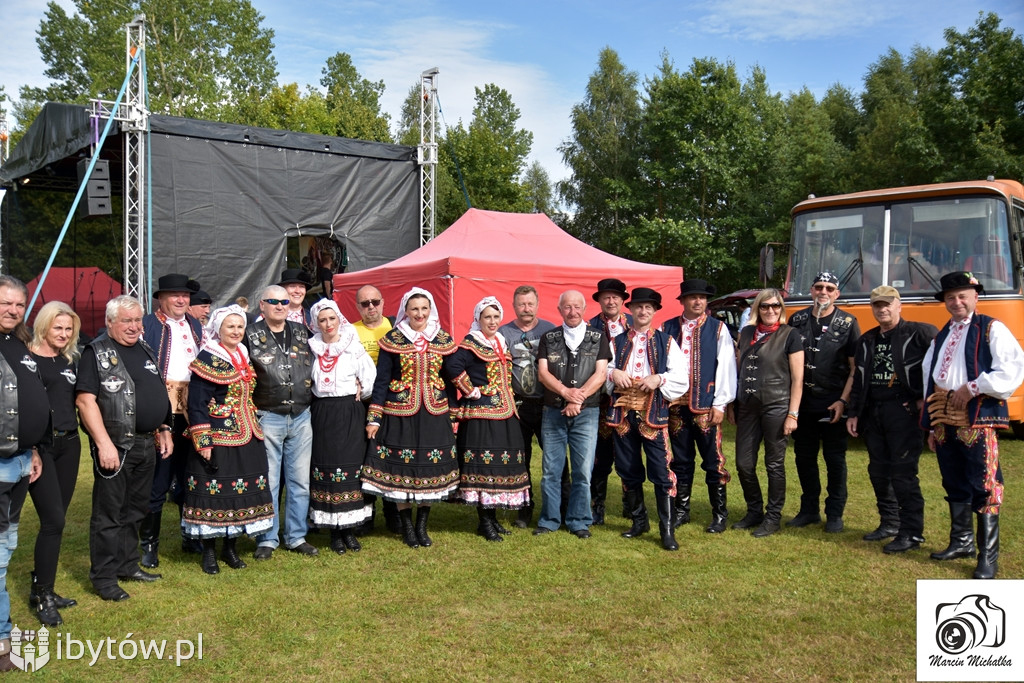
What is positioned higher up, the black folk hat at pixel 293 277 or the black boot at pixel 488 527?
the black folk hat at pixel 293 277

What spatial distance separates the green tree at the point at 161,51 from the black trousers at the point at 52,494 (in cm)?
3078

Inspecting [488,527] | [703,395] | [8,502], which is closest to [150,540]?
[8,502]

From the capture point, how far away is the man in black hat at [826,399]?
18.5ft

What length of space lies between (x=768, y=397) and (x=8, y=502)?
4532mm

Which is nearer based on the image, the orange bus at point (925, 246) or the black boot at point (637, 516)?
the black boot at point (637, 516)

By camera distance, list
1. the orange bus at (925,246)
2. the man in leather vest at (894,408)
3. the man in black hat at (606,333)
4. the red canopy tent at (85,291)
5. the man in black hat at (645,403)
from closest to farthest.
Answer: the man in leather vest at (894,408) → the man in black hat at (645,403) → the man in black hat at (606,333) → the orange bus at (925,246) → the red canopy tent at (85,291)

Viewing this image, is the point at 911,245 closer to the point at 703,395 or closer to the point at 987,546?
the point at 703,395

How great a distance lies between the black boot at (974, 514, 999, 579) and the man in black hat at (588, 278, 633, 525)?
234 cm

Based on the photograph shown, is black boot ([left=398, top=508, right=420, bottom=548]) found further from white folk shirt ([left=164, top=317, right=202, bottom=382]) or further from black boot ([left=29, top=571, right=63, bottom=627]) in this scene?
black boot ([left=29, top=571, right=63, bottom=627])

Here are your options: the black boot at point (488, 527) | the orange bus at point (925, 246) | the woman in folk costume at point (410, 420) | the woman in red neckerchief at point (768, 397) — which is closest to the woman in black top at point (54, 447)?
the woman in folk costume at point (410, 420)

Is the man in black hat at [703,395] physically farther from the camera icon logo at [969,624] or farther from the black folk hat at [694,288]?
the camera icon logo at [969,624]

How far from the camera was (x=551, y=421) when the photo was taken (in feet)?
18.4

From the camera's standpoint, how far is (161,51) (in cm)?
3350

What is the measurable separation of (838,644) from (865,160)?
2551 centimetres
